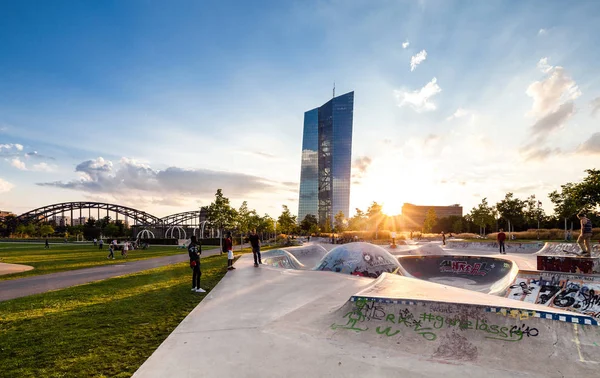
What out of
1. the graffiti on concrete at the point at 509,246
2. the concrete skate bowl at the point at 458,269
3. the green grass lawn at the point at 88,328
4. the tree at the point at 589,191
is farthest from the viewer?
the tree at the point at 589,191

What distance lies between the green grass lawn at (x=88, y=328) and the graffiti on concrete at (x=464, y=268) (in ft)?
42.2

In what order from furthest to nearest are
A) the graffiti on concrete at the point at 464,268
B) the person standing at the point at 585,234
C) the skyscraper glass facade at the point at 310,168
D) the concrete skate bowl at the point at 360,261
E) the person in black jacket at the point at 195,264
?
the skyscraper glass facade at the point at 310,168
the graffiti on concrete at the point at 464,268
the concrete skate bowl at the point at 360,261
the person standing at the point at 585,234
the person in black jacket at the point at 195,264

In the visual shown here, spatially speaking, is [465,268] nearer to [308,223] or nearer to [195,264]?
[195,264]

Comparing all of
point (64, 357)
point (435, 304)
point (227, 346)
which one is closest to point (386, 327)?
point (435, 304)

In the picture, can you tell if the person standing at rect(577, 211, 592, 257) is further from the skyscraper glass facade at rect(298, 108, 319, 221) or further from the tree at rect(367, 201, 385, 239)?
the skyscraper glass facade at rect(298, 108, 319, 221)

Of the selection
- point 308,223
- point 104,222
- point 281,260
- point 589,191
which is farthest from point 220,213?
point 104,222

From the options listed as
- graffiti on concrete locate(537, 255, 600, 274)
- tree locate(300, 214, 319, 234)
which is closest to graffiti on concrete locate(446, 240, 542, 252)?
graffiti on concrete locate(537, 255, 600, 274)

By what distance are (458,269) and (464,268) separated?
0.30 m

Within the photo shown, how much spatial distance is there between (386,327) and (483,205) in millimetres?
58343

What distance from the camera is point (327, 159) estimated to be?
479 ft

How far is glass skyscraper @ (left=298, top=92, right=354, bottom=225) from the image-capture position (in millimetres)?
142625

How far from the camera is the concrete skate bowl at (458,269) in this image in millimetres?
14336

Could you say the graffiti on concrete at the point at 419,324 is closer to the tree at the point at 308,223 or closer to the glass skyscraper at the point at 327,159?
the tree at the point at 308,223

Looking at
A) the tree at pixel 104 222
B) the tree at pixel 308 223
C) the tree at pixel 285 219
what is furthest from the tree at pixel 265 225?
the tree at pixel 104 222
